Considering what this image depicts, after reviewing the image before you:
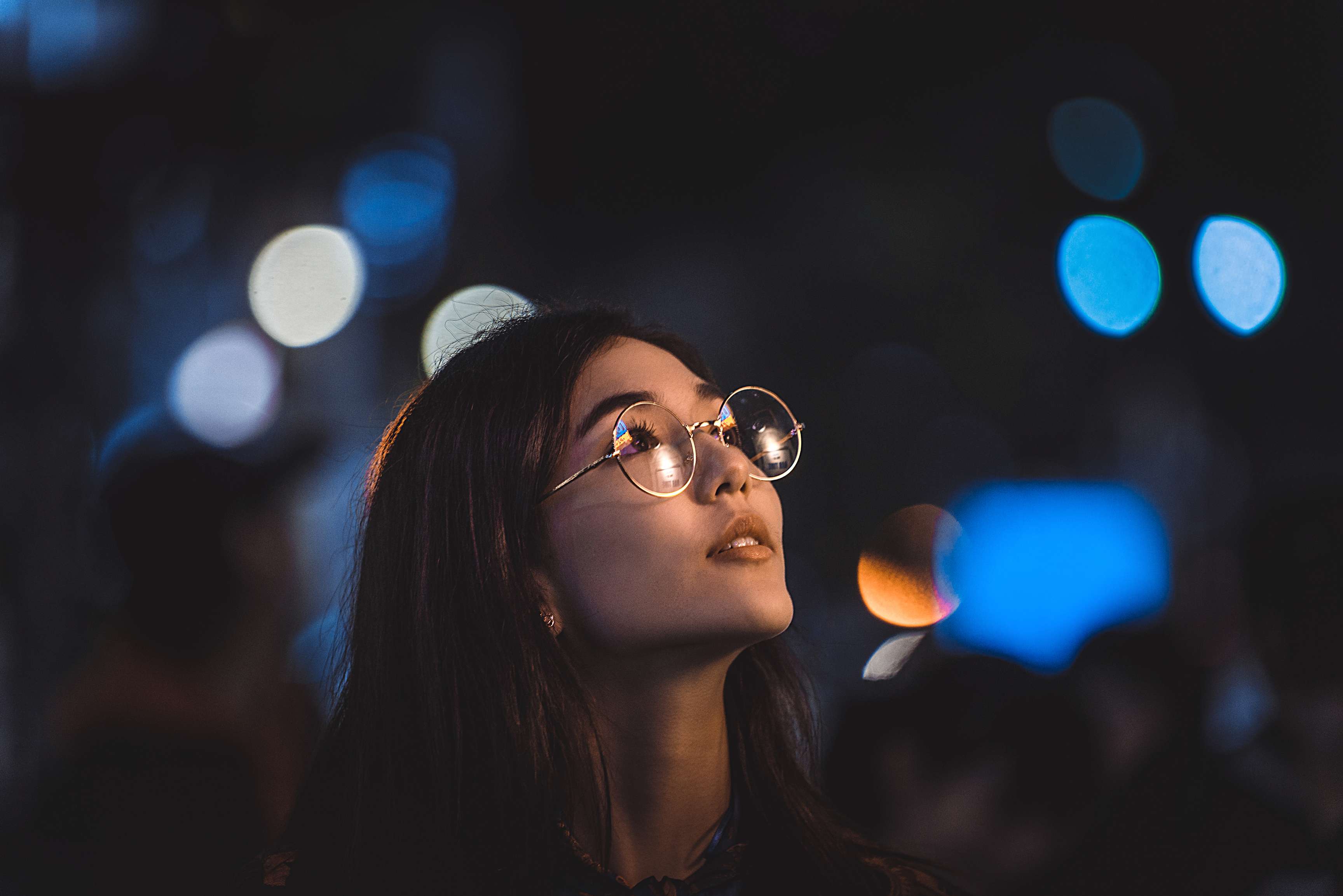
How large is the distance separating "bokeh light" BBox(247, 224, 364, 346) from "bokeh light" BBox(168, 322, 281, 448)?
0.10 m

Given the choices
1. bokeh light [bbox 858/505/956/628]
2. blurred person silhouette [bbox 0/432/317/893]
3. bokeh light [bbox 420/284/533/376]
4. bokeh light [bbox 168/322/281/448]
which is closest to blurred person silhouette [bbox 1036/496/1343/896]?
bokeh light [bbox 858/505/956/628]

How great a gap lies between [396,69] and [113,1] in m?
0.90

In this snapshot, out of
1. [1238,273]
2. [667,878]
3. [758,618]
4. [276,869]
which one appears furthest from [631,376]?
[1238,273]

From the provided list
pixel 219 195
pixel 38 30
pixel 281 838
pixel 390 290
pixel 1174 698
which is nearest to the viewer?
pixel 281 838

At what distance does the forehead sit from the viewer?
64.7 inches

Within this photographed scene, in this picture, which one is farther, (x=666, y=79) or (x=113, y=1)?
(x=666, y=79)

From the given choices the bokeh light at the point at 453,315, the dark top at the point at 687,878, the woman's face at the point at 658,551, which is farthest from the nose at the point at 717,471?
the bokeh light at the point at 453,315

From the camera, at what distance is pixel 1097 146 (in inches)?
Result: 125

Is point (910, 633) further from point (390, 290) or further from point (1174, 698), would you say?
point (390, 290)

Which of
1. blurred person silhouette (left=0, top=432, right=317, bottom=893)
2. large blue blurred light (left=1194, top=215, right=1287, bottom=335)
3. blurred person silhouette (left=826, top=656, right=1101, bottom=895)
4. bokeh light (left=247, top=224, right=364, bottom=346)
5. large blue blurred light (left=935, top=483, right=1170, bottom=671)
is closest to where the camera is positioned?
blurred person silhouette (left=0, top=432, right=317, bottom=893)

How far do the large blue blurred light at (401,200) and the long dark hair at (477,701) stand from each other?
162 cm

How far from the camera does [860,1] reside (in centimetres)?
291

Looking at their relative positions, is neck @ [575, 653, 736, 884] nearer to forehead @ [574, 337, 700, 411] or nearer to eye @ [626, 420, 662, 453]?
eye @ [626, 420, 662, 453]

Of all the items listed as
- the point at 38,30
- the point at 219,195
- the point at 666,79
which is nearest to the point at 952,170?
the point at 666,79
